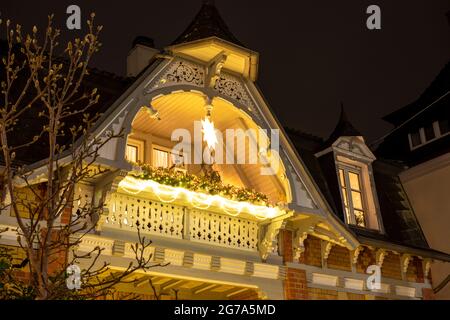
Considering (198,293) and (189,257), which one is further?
(198,293)

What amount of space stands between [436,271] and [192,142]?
7.80 meters

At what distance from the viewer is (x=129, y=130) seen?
11.5 meters

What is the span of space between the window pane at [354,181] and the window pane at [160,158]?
493 centimetres

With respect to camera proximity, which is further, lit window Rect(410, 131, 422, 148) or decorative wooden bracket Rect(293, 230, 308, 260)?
lit window Rect(410, 131, 422, 148)

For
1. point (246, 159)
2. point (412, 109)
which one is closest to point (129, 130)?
point (246, 159)

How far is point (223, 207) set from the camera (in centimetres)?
1259

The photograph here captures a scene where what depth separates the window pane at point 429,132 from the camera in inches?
A: 753

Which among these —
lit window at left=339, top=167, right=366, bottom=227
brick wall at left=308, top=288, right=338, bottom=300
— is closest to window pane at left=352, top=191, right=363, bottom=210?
lit window at left=339, top=167, right=366, bottom=227

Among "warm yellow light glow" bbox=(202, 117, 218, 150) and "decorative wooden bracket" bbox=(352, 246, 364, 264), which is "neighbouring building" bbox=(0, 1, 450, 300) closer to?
"decorative wooden bracket" bbox=(352, 246, 364, 264)

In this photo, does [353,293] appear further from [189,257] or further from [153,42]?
[153,42]

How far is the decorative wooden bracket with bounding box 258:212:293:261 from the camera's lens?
43.1 ft

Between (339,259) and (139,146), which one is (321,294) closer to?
(339,259)

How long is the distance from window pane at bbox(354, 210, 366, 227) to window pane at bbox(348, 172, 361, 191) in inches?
27.9
